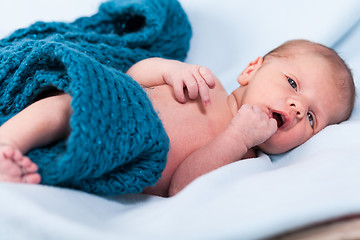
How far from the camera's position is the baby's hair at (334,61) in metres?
1.07

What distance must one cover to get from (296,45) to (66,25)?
0.70m

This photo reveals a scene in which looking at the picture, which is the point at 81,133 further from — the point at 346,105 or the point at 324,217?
the point at 346,105

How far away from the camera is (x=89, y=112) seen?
727mm

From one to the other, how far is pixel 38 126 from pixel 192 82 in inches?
15.9

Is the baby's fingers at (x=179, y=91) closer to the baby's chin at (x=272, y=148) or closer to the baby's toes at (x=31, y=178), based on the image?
the baby's chin at (x=272, y=148)

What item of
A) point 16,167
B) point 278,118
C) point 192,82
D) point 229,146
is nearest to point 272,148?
point 278,118

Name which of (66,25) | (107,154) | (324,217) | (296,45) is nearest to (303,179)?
(324,217)

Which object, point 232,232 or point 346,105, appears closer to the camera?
point 232,232

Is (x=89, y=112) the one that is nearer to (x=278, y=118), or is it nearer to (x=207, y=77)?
(x=207, y=77)

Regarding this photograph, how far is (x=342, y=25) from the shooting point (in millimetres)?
1392

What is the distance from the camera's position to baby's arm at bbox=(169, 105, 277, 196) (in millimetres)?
917

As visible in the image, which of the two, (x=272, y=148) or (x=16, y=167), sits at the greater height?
(x=16, y=167)

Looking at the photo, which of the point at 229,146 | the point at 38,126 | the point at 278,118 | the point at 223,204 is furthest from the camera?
the point at 278,118

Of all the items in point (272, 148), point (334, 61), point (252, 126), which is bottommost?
point (272, 148)
